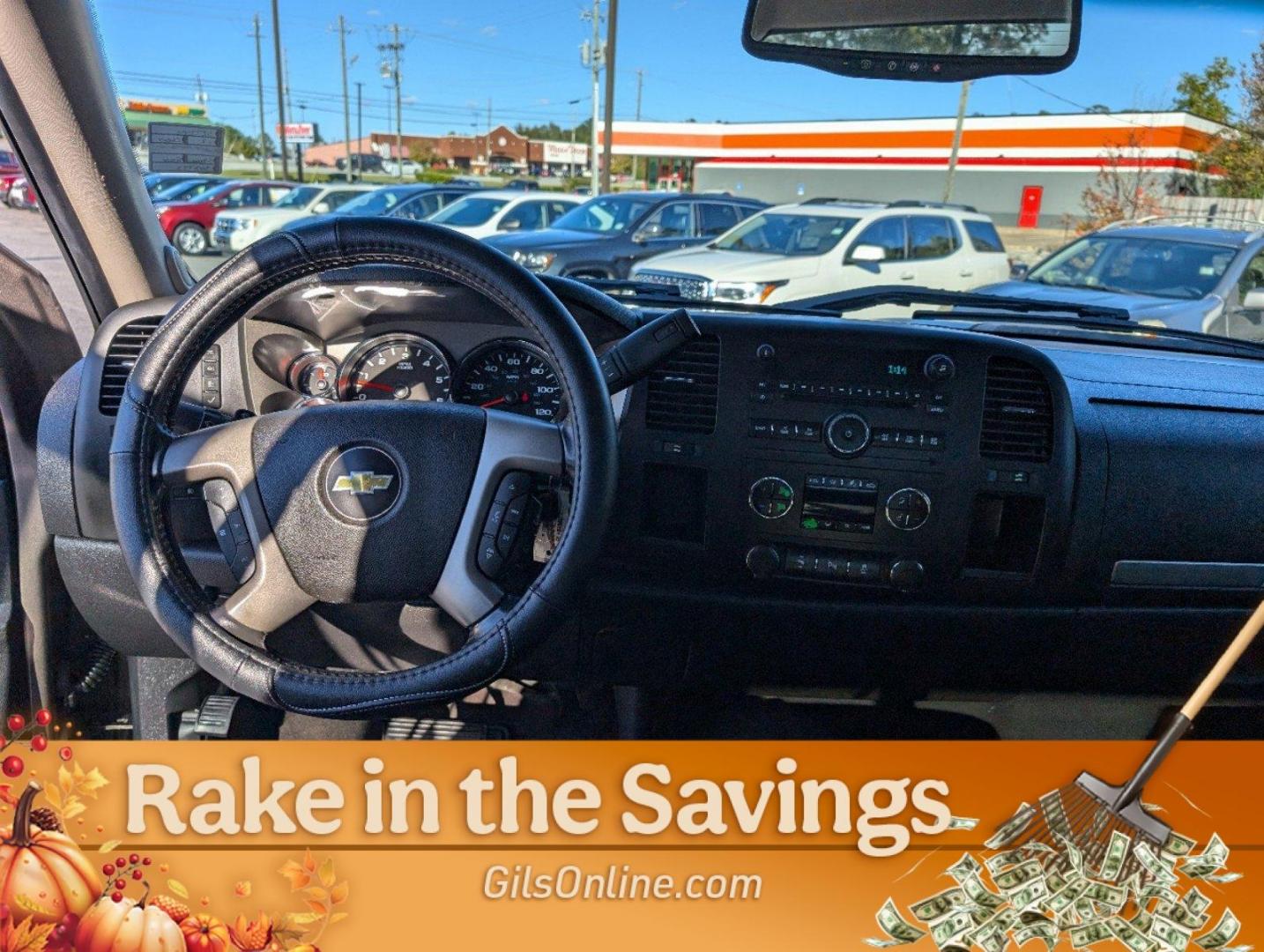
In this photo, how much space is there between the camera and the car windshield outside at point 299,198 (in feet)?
10.00

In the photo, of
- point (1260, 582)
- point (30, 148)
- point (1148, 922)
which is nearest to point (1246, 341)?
point (1260, 582)

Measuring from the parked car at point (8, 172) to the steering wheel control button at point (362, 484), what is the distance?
3.95ft

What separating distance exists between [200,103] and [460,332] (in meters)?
0.90

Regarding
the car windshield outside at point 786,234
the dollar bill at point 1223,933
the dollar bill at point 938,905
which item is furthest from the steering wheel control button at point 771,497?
the car windshield outside at point 786,234

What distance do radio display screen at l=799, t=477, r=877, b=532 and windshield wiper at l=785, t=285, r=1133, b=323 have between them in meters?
0.65

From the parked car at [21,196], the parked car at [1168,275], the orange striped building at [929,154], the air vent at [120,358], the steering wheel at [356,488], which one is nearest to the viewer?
the steering wheel at [356,488]

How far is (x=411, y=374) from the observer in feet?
7.14

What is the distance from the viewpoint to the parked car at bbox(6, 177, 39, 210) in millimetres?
2344

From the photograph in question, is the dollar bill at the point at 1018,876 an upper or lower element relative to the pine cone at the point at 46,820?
lower

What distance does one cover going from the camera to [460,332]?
2186 mm

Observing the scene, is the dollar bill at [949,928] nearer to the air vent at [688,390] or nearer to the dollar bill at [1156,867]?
the dollar bill at [1156,867]

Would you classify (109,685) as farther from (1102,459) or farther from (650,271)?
(650,271)

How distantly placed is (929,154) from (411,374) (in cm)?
130

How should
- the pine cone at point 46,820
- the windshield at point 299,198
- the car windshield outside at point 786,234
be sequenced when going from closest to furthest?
the pine cone at point 46,820 < the windshield at point 299,198 < the car windshield outside at point 786,234
